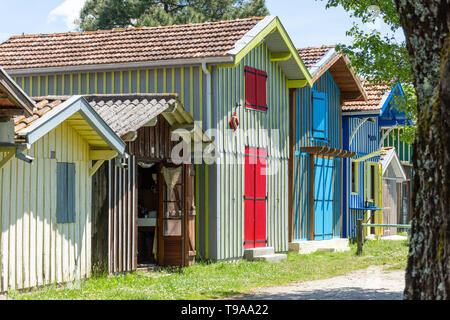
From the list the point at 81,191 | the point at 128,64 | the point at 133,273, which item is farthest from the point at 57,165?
the point at 128,64

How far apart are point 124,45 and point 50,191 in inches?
296

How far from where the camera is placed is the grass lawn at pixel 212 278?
12.3 m

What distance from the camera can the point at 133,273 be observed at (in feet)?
49.1

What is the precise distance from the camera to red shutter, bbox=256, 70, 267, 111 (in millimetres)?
19969

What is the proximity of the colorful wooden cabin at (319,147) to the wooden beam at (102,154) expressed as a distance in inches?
340

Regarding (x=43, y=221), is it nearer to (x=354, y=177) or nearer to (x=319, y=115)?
(x=319, y=115)

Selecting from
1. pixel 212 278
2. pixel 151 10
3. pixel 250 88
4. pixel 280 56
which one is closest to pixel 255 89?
pixel 250 88

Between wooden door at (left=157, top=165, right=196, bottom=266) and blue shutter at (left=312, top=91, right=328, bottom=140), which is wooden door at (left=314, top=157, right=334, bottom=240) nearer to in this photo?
blue shutter at (left=312, top=91, right=328, bottom=140)

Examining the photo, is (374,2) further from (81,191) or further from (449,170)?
(449,170)

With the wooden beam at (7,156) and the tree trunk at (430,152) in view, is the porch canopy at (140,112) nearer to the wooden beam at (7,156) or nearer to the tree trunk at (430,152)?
the wooden beam at (7,156)

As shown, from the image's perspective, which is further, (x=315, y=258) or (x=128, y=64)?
(x=315, y=258)

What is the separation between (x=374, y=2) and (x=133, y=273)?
21.6 feet

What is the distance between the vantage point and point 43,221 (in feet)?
41.7

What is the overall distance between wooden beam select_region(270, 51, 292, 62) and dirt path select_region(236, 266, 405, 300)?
625 centimetres
